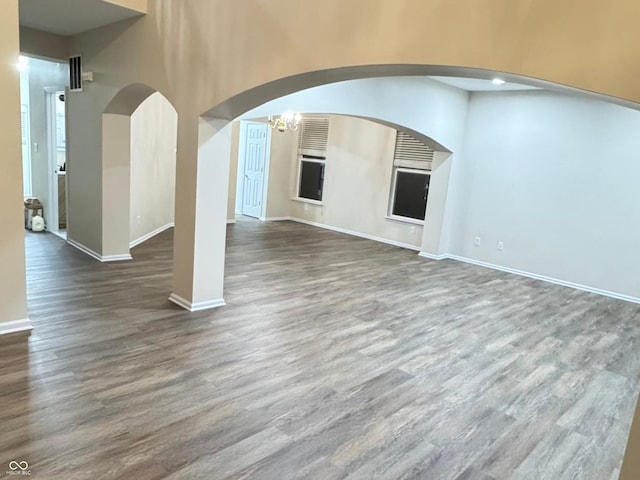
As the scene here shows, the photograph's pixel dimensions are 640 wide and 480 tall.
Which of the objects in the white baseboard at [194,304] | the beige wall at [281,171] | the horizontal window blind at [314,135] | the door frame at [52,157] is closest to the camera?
the white baseboard at [194,304]

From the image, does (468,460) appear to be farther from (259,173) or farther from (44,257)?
(259,173)

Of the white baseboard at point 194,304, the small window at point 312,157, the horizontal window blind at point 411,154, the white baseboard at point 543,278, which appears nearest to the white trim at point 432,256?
the white baseboard at point 543,278

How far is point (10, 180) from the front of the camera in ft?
11.1

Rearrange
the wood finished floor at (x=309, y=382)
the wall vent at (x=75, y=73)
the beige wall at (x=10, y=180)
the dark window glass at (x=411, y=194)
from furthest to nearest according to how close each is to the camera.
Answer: the dark window glass at (x=411, y=194), the wall vent at (x=75, y=73), the beige wall at (x=10, y=180), the wood finished floor at (x=309, y=382)

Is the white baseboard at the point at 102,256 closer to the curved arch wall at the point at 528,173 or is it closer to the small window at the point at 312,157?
the curved arch wall at the point at 528,173

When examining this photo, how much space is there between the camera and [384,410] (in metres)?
2.86

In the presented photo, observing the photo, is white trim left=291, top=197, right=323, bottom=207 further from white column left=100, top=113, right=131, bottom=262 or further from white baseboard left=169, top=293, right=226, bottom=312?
white baseboard left=169, top=293, right=226, bottom=312

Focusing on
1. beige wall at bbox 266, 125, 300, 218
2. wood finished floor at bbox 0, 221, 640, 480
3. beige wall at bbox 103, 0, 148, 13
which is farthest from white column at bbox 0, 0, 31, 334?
beige wall at bbox 266, 125, 300, 218

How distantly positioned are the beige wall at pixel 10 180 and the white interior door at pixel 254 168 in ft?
22.4

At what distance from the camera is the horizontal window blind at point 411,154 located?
798 centimetres

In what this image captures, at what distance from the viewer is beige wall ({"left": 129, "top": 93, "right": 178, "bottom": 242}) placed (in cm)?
657

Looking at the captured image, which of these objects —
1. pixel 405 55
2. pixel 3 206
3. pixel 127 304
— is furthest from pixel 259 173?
pixel 405 55

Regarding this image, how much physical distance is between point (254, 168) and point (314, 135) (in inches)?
65.1

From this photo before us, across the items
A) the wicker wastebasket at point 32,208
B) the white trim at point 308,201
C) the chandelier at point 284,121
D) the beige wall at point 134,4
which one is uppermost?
the beige wall at point 134,4
